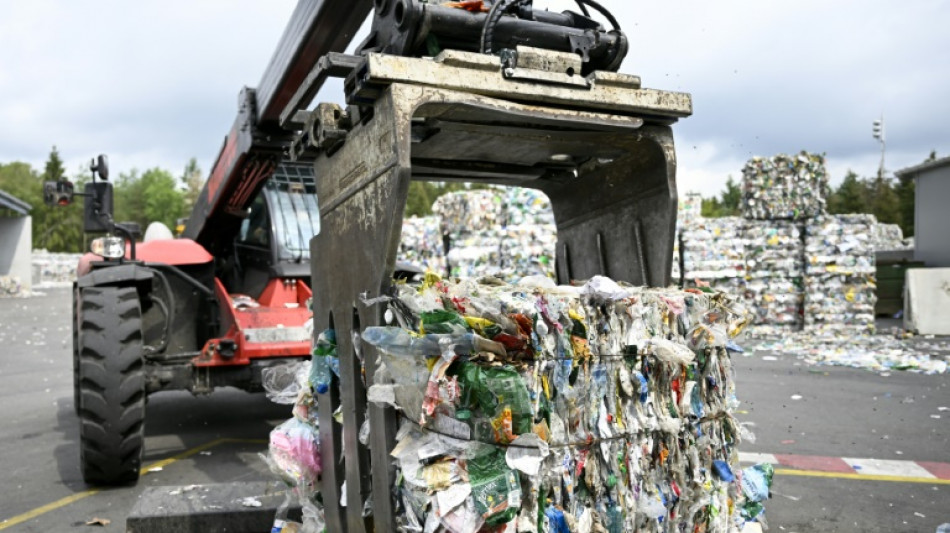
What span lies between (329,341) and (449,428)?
→ 3.03 feet

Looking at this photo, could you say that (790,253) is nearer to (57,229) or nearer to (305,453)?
(305,453)

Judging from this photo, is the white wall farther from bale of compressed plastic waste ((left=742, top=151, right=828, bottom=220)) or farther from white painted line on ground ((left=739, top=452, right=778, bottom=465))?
white painted line on ground ((left=739, top=452, right=778, bottom=465))

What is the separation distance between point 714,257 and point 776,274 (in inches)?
52.4

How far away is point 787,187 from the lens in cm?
1480

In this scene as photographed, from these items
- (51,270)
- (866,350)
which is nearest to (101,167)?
(866,350)

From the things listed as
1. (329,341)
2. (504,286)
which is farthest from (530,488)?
(329,341)

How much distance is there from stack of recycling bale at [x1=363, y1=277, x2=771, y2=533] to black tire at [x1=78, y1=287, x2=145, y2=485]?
11.1ft

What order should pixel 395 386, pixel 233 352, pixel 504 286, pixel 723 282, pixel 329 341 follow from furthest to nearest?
pixel 723 282 < pixel 233 352 < pixel 329 341 < pixel 504 286 < pixel 395 386

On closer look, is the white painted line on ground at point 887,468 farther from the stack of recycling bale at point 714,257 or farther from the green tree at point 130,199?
the green tree at point 130,199

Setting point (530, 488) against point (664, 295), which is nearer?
Result: point (530, 488)

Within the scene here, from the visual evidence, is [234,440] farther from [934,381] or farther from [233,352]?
[934,381]

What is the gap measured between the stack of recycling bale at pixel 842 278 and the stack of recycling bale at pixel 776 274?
30 cm

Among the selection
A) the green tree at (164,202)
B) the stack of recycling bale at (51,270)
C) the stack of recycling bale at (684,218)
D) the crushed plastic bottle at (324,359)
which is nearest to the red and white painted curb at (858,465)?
the crushed plastic bottle at (324,359)

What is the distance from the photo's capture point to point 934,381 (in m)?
9.07
